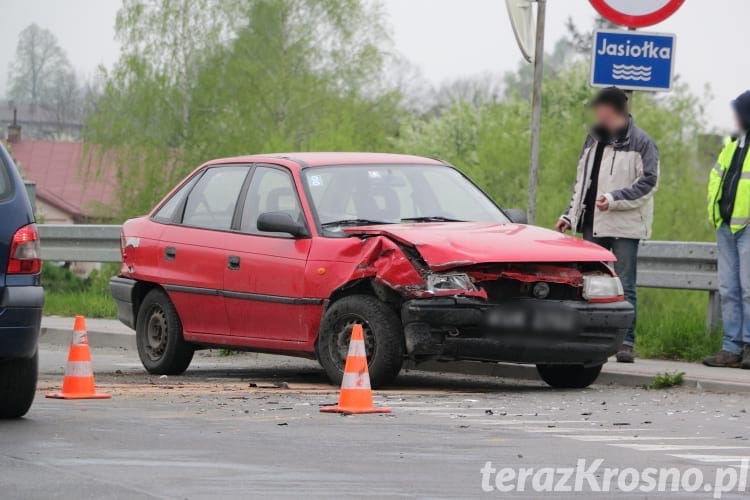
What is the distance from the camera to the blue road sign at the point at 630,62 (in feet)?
41.6

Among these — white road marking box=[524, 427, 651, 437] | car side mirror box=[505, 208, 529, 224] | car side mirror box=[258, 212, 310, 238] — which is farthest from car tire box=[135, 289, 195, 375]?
white road marking box=[524, 427, 651, 437]

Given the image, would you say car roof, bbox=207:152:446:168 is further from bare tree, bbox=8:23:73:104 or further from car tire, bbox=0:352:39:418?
bare tree, bbox=8:23:73:104

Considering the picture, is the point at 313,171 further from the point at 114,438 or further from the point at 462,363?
the point at 114,438

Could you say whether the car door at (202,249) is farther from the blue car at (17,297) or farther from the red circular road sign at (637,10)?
the blue car at (17,297)

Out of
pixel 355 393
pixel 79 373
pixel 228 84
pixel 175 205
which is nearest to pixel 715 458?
pixel 355 393

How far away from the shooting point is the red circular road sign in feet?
40.5

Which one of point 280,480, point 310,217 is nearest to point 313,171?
point 310,217

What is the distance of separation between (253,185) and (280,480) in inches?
230

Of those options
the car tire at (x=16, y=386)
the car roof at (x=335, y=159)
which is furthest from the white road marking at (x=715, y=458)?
the car roof at (x=335, y=159)

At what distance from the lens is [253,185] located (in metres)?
12.1

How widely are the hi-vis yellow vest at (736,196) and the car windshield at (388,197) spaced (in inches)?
72.5

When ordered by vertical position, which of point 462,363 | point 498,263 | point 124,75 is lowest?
point 462,363

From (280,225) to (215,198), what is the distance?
4.16ft

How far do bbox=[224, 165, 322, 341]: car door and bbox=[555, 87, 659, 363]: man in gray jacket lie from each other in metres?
2.34
